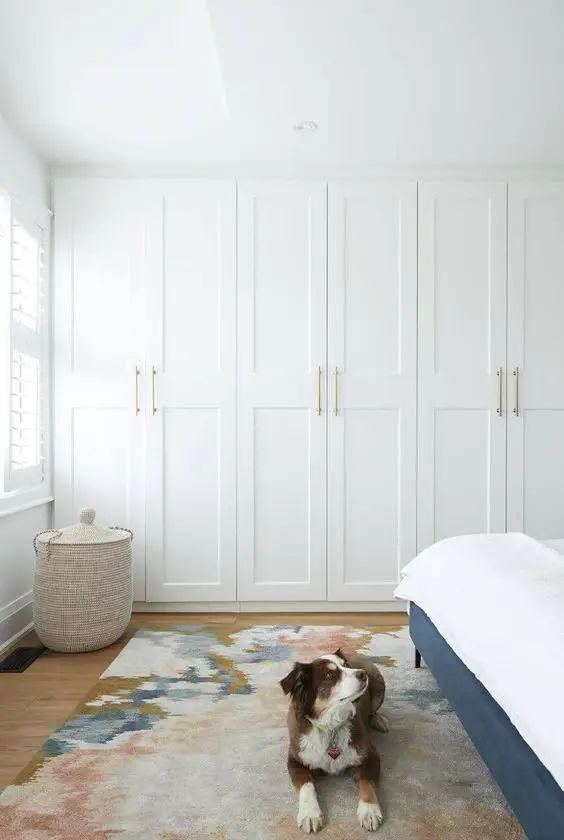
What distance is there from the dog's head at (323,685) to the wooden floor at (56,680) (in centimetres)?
91

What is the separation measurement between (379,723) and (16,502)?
203 cm

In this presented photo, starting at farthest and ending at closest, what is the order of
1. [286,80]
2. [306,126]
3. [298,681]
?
[306,126] → [286,80] → [298,681]

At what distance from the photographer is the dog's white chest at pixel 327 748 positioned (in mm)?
1958

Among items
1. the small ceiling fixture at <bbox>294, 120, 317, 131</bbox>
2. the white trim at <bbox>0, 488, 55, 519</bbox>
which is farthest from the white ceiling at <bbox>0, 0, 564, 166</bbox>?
the white trim at <bbox>0, 488, 55, 519</bbox>

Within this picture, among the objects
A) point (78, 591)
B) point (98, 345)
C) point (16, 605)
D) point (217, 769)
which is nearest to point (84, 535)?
point (78, 591)

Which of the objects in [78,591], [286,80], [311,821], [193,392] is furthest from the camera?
[193,392]

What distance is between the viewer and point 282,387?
389cm

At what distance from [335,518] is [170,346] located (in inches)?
51.7

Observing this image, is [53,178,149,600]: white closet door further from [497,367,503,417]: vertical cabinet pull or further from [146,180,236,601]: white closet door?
[497,367,503,417]: vertical cabinet pull

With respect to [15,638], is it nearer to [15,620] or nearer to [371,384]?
[15,620]

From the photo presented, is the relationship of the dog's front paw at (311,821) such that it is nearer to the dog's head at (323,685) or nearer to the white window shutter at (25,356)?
the dog's head at (323,685)

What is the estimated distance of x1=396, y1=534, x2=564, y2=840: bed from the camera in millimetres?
1415

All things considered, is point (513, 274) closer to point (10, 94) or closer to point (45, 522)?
point (10, 94)

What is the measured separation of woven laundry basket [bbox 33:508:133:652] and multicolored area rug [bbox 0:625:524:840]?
284mm
